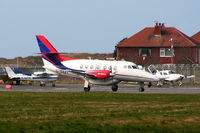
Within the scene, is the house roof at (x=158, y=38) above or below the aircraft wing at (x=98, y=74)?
above

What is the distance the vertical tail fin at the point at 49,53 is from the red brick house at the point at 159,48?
46846 millimetres

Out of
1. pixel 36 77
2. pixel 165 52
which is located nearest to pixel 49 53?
pixel 36 77

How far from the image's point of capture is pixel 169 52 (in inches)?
3986

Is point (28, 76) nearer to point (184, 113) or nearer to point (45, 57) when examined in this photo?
point (45, 57)

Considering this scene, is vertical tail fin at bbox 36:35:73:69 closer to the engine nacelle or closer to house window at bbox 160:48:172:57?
the engine nacelle

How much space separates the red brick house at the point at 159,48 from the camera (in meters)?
100

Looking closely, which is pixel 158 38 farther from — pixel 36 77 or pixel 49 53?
pixel 49 53

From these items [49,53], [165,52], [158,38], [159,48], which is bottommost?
[49,53]

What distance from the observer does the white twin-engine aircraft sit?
4912 centimetres

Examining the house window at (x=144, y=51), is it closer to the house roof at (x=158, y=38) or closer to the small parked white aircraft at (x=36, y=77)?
the house roof at (x=158, y=38)

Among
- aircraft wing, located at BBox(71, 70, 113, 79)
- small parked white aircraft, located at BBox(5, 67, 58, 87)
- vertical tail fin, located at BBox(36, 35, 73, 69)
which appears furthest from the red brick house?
aircraft wing, located at BBox(71, 70, 113, 79)

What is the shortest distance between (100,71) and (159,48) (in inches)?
2084

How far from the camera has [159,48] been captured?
332 feet

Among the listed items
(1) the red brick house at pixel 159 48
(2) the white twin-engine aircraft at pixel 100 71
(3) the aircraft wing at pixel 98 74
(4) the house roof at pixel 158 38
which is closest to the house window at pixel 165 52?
(1) the red brick house at pixel 159 48
